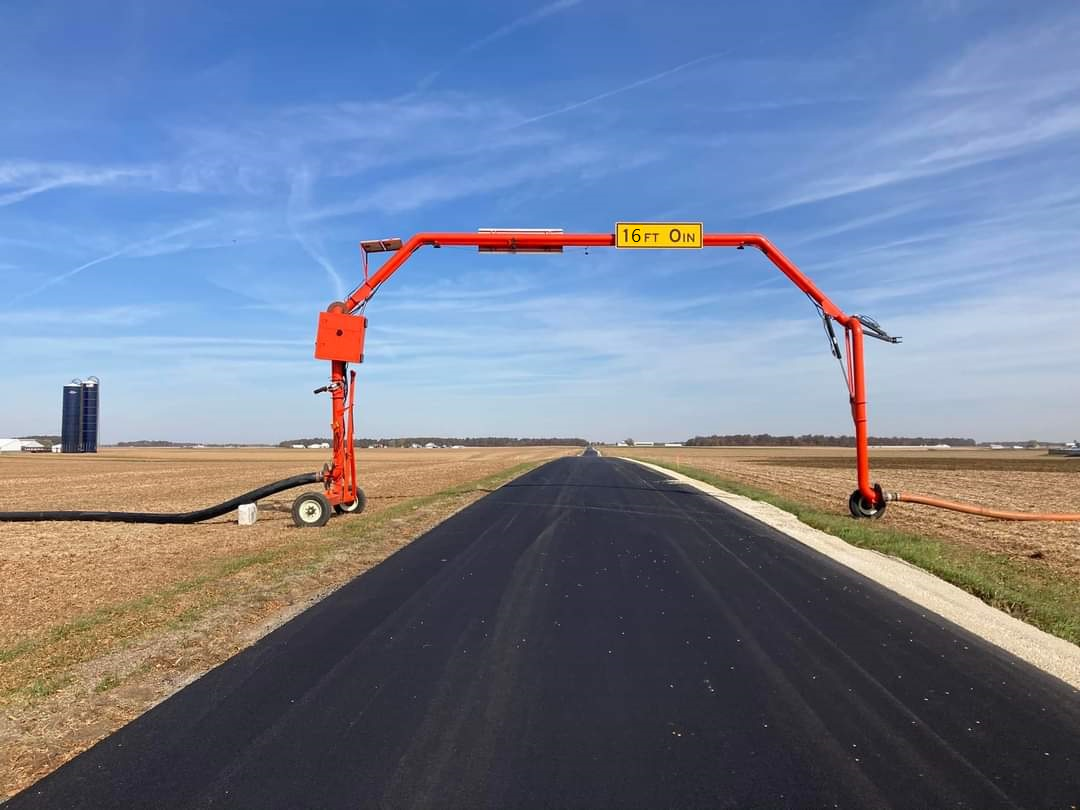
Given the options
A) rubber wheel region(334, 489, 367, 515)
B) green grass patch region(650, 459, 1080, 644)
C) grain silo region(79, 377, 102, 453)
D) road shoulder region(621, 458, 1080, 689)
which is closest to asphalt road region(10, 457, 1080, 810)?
road shoulder region(621, 458, 1080, 689)

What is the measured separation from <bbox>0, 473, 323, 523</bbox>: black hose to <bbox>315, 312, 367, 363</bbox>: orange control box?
115 inches

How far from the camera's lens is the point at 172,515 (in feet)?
58.0

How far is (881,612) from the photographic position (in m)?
8.53

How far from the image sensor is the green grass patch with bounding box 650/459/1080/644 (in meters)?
8.77

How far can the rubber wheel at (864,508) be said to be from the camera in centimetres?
1898

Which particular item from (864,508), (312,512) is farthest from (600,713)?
(864,508)

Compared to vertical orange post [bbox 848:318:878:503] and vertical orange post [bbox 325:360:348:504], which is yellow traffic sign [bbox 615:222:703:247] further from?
vertical orange post [bbox 325:360:348:504]

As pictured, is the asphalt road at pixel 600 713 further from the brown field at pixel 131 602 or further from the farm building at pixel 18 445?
the farm building at pixel 18 445

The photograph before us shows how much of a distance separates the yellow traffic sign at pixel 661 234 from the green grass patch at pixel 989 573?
7.38 meters

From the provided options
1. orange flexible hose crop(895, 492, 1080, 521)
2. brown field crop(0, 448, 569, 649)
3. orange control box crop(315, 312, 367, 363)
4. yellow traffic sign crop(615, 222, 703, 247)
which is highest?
yellow traffic sign crop(615, 222, 703, 247)

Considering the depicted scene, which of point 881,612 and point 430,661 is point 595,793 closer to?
point 430,661

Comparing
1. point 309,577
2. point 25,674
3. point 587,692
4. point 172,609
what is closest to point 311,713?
point 587,692

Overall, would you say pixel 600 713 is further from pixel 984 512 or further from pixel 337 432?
pixel 984 512

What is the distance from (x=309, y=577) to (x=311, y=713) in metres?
5.66
